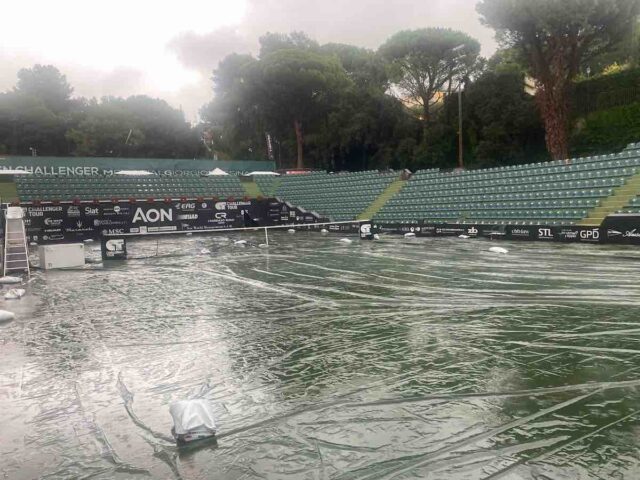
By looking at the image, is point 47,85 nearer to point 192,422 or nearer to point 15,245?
point 15,245

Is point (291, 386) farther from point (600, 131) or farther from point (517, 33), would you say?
point (600, 131)

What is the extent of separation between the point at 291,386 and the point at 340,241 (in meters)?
18.8

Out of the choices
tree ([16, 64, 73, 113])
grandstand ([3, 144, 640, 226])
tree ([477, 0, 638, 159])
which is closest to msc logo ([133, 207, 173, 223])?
grandstand ([3, 144, 640, 226])

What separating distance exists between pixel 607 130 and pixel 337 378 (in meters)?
37.3

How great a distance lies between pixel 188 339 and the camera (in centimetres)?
781

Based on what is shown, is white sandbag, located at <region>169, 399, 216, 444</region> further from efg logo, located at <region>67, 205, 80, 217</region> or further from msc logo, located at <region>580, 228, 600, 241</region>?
efg logo, located at <region>67, 205, 80, 217</region>

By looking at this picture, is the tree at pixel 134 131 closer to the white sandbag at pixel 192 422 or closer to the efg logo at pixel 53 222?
the efg logo at pixel 53 222

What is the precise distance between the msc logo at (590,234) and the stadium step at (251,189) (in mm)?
23730

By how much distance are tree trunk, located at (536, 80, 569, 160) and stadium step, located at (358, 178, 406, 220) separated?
9.25 m

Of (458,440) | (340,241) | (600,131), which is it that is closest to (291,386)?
(458,440)

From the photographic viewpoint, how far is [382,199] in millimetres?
34531

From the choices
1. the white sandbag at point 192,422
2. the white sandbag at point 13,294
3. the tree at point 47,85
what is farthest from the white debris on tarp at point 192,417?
the tree at point 47,85

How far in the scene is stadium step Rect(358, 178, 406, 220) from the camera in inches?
1334

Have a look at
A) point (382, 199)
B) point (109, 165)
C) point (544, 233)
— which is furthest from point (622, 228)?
point (109, 165)
